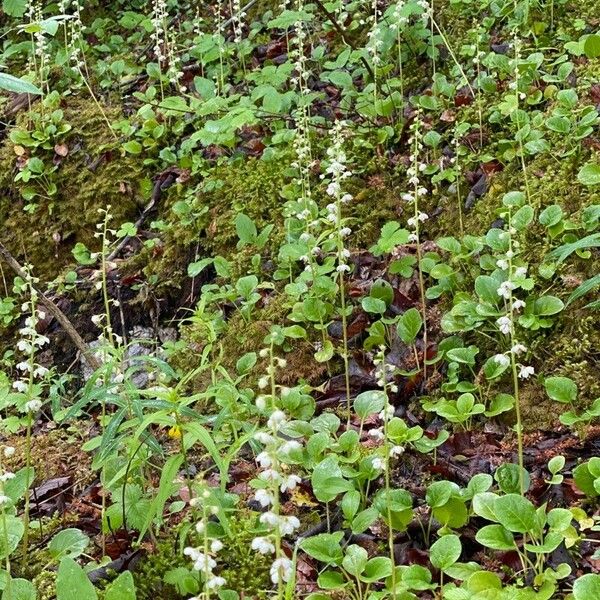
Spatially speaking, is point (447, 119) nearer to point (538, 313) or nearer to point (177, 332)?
point (538, 313)

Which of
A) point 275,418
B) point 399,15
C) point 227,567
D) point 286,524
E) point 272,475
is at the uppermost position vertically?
point 399,15

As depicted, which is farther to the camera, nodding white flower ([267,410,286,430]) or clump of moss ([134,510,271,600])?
clump of moss ([134,510,271,600])

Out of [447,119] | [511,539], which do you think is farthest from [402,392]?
[447,119]

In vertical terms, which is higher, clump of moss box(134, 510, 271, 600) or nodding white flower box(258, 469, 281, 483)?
nodding white flower box(258, 469, 281, 483)

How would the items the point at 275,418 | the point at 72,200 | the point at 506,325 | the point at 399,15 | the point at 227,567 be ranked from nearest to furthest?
the point at 275,418 → the point at 506,325 → the point at 227,567 → the point at 399,15 → the point at 72,200

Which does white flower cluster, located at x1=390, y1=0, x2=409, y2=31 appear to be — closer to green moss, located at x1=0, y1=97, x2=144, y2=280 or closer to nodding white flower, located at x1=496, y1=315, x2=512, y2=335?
green moss, located at x1=0, y1=97, x2=144, y2=280

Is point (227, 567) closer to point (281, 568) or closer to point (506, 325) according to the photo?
point (281, 568)

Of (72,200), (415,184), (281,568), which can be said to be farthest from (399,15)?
(281,568)

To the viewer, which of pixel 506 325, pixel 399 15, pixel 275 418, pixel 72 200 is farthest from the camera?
pixel 72 200

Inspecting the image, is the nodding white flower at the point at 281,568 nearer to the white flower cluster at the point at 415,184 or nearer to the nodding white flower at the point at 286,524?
the nodding white flower at the point at 286,524

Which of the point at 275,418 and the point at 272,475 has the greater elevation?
the point at 275,418

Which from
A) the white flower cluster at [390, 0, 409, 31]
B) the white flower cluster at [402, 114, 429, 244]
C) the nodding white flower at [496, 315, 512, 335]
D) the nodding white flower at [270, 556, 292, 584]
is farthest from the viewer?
the white flower cluster at [390, 0, 409, 31]

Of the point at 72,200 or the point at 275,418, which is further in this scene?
the point at 72,200

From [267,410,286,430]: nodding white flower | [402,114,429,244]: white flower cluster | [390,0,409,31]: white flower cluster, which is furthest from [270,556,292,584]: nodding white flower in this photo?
[390,0,409,31]: white flower cluster
